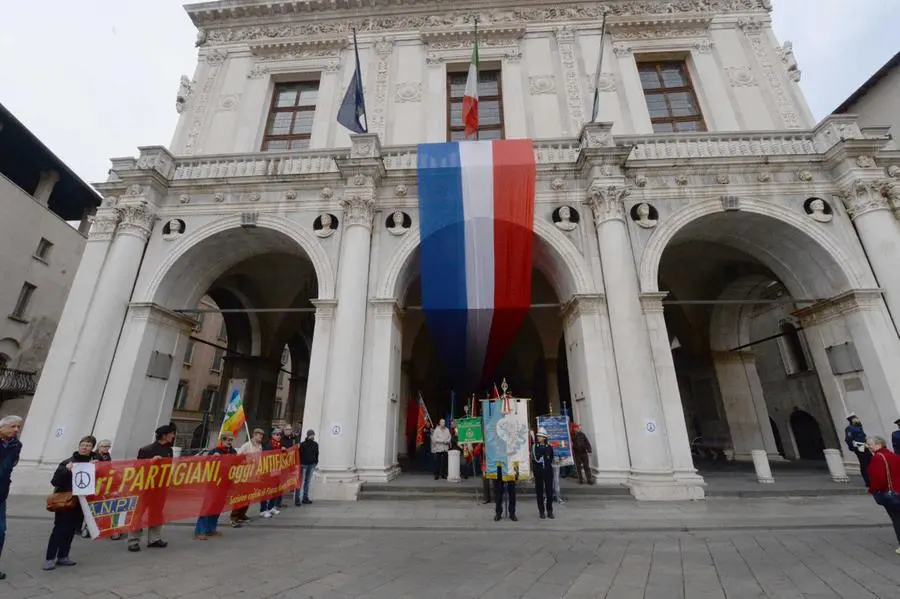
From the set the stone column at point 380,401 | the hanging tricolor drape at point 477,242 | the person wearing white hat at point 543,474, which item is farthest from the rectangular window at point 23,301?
the person wearing white hat at point 543,474

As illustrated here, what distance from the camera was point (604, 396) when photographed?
34.3 ft

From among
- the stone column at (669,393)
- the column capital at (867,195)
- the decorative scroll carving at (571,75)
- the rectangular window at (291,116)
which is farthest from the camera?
the rectangular window at (291,116)

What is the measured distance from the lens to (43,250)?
19875 mm

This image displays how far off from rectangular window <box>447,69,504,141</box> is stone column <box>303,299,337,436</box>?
848cm

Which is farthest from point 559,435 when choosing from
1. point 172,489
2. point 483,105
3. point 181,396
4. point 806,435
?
point 181,396

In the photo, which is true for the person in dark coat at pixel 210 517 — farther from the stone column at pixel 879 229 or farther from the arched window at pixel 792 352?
the arched window at pixel 792 352

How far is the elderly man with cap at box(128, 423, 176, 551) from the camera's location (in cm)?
581

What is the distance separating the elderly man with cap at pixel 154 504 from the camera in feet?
19.1

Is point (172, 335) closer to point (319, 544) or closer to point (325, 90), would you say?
point (319, 544)

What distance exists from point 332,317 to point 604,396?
299 inches

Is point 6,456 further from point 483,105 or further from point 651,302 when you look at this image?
point 483,105

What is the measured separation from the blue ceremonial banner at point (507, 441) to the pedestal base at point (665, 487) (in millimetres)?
2860

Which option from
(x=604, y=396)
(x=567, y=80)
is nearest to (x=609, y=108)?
(x=567, y=80)

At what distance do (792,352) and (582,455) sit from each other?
20.3 meters
